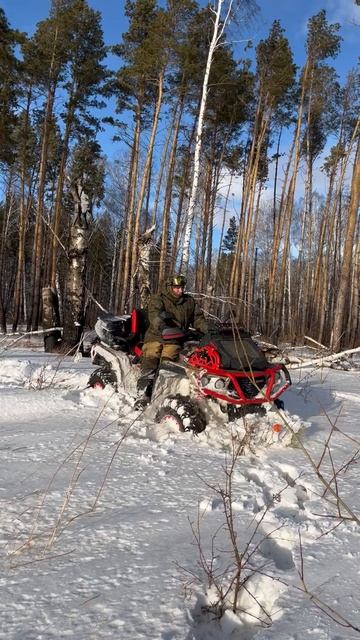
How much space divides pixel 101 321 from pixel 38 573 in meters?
4.21

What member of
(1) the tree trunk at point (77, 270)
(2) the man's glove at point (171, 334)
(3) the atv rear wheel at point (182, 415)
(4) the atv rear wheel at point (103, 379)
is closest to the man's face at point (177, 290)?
(2) the man's glove at point (171, 334)

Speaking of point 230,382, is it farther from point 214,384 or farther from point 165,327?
point 165,327

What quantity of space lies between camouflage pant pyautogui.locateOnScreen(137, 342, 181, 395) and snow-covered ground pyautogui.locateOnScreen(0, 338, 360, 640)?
788mm

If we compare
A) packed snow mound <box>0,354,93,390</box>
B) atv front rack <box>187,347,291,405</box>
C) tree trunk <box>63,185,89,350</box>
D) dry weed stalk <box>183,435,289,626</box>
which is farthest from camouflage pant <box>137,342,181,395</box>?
tree trunk <box>63,185,89,350</box>

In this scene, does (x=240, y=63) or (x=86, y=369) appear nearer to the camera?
(x=86, y=369)

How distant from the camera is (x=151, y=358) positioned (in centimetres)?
508

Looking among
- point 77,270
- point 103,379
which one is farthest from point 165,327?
point 77,270

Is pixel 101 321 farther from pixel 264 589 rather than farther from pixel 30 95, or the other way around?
pixel 30 95

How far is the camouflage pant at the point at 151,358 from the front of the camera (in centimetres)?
487

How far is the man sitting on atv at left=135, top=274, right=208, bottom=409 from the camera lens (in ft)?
15.9

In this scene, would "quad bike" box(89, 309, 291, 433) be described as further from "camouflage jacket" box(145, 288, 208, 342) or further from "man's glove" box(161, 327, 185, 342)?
"camouflage jacket" box(145, 288, 208, 342)

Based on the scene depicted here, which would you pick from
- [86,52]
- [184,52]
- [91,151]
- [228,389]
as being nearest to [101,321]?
[228,389]

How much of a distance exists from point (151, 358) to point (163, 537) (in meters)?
2.90

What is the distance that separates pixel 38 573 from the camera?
1873 mm
